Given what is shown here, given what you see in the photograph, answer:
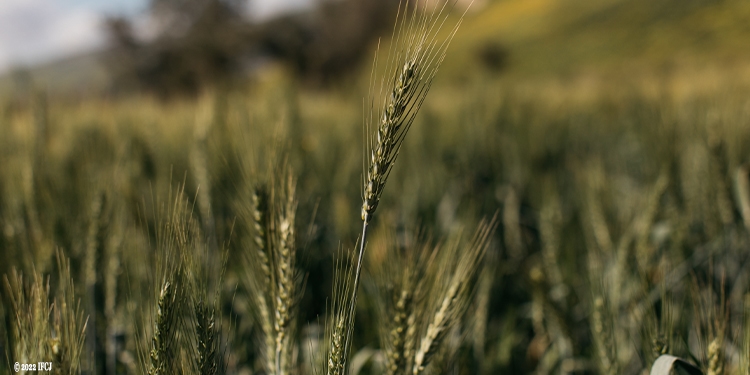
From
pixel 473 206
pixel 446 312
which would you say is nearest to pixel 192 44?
pixel 473 206

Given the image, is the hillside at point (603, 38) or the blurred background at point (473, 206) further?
the hillside at point (603, 38)

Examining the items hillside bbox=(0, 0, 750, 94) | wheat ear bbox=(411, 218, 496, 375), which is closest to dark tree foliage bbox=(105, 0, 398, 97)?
hillside bbox=(0, 0, 750, 94)

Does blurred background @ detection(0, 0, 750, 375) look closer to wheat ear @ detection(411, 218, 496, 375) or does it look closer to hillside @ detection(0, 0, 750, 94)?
wheat ear @ detection(411, 218, 496, 375)

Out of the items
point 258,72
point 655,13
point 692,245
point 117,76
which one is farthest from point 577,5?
point 692,245

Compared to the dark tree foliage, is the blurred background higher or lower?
lower

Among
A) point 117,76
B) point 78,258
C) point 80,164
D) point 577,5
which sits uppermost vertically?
point 577,5

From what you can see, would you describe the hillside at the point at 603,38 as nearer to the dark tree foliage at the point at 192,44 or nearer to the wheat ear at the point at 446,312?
the dark tree foliage at the point at 192,44

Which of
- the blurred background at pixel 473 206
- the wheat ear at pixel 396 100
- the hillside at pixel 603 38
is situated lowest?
the blurred background at pixel 473 206

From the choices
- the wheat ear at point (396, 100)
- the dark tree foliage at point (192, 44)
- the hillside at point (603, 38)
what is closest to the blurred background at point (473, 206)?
the wheat ear at point (396, 100)

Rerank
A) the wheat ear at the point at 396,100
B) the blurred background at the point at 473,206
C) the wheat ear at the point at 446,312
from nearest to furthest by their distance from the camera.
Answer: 1. the wheat ear at the point at 396,100
2. the wheat ear at the point at 446,312
3. the blurred background at the point at 473,206

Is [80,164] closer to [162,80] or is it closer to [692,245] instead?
[692,245]

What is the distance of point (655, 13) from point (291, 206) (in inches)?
882

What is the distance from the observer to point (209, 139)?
5.80 feet

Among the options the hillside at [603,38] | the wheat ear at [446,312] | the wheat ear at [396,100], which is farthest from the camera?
the hillside at [603,38]
